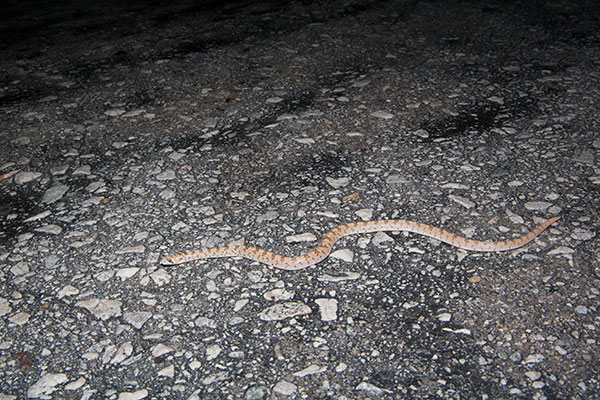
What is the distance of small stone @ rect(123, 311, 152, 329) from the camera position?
12.4 feet

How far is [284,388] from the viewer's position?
3.23 metres

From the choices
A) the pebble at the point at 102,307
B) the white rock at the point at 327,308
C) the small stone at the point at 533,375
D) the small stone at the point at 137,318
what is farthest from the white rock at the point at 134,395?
the small stone at the point at 533,375

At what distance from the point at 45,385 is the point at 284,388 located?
1545 mm

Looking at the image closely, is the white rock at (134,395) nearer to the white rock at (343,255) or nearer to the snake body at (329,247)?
the snake body at (329,247)

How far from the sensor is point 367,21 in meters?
9.52

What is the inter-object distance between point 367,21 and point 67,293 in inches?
293

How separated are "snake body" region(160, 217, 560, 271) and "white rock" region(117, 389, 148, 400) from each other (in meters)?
1.27

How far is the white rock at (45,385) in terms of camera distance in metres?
3.26

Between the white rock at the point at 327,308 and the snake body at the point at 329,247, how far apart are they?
444mm

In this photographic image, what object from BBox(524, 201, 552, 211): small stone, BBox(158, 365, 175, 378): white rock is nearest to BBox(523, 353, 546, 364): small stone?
BBox(524, 201, 552, 211): small stone

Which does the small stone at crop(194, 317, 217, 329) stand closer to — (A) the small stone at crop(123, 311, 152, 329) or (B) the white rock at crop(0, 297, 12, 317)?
(A) the small stone at crop(123, 311, 152, 329)

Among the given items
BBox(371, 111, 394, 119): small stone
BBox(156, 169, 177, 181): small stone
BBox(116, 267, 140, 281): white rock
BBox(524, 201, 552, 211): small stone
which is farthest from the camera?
BBox(371, 111, 394, 119): small stone

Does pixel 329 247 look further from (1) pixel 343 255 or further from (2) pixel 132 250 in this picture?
(2) pixel 132 250

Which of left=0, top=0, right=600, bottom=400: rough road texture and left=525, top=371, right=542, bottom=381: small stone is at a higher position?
left=0, top=0, right=600, bottom=400: rough road texture
